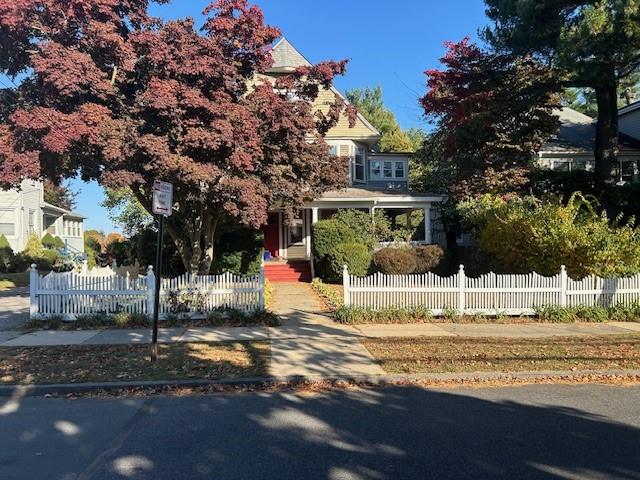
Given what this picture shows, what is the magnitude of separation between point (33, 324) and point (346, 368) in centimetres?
708

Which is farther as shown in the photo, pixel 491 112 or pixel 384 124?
pixel 384 124

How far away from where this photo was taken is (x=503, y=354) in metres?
8.86

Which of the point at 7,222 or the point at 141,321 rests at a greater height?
the point at 7,222

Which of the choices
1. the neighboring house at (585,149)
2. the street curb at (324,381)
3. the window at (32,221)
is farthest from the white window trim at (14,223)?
the street curb at (324,381)

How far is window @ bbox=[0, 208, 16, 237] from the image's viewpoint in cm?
3228

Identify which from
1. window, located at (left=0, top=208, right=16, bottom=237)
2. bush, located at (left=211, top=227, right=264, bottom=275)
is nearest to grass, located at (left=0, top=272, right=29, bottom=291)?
window, located at (left=0, top=208, right=16, bottom=237)

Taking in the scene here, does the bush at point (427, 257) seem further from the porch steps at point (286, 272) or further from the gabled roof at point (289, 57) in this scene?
the gabled roof at point (289, 57)

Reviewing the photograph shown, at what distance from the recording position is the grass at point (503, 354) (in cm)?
803

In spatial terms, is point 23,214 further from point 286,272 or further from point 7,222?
point 286,272

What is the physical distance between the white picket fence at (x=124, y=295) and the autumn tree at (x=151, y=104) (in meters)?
1.69

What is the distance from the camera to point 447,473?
444 centimetres

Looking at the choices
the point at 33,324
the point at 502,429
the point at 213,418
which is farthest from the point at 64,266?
the point at 502,429

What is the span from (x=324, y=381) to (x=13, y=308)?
36.3 ft

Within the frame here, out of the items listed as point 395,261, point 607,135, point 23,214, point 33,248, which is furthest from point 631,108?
point 23,214
